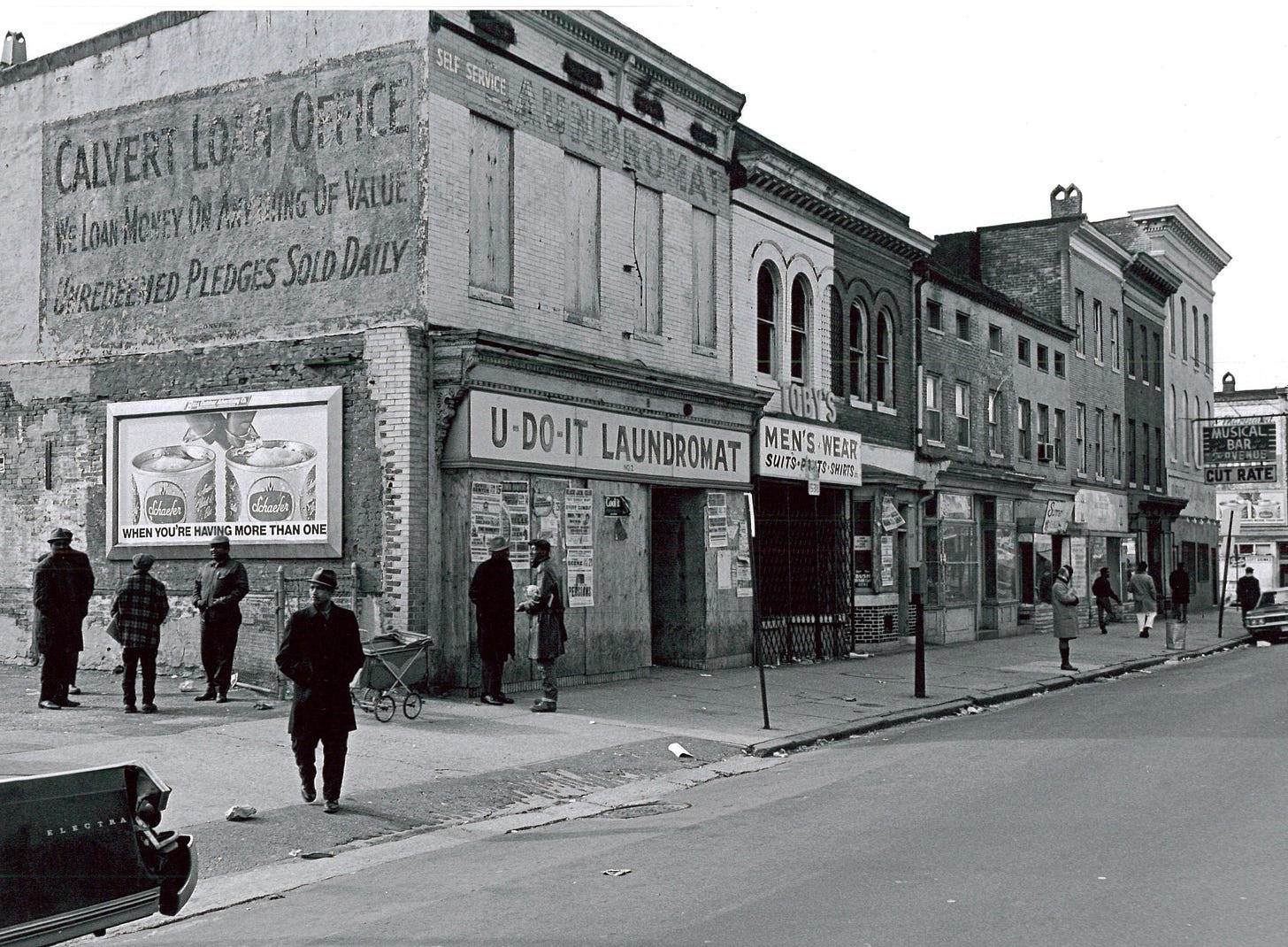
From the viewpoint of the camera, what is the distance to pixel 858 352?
26.0 m

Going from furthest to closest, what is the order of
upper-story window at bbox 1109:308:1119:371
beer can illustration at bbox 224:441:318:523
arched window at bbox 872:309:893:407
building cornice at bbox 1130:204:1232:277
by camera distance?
building cornice at bbox 1130:204:1232:277 < upper-story window at bbox 1109:308:1119:371 < arched window at bbox 872:309:893:407 < beer can illustration at bbox 224:441:318:523

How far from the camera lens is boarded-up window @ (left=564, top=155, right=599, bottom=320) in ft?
58.3

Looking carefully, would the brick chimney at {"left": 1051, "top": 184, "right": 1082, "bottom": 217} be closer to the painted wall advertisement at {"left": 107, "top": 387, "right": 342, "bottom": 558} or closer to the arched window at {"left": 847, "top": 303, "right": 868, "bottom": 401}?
the arched window at {"left": 847, "top": 303, "right": 868, "bottom": 401}

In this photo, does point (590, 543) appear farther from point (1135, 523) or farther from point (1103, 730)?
point (1135, 523)

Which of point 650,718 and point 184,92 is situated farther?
point 184,92

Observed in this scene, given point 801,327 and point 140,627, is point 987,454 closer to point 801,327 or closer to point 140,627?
point 801,327

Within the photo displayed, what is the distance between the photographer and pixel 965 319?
30.9 m

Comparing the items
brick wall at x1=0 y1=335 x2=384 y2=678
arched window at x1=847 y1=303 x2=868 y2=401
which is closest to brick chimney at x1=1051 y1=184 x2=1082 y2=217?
arched window at x1=847 y1=303 x2=868 y2=401

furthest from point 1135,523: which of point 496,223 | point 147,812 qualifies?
point 147,812

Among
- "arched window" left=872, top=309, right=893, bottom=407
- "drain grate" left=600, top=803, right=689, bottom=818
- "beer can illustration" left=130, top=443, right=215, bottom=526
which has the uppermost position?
"arched window" left=872, top=309, right=893, bottom=407

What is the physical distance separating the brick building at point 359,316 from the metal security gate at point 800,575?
2.60 m

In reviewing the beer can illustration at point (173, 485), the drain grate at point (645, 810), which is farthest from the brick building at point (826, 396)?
the drain grate at point (645, 810)

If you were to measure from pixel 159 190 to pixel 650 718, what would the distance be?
365 inches

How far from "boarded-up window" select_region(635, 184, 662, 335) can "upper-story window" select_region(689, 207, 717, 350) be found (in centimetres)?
102
